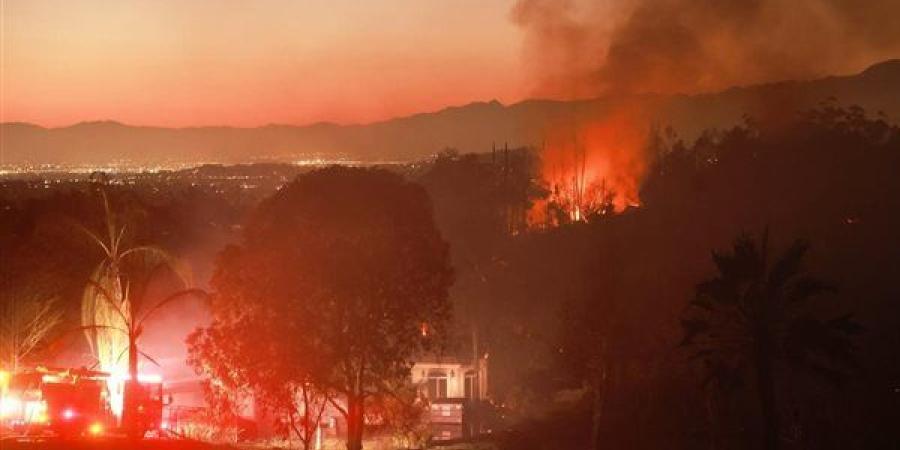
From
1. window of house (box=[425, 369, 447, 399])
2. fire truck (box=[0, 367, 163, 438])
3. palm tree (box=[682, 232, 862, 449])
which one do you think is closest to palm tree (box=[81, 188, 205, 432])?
fire truck (box=[0, 367, 163, 438])

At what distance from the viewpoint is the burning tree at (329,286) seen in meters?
29.0

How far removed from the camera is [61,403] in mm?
29375

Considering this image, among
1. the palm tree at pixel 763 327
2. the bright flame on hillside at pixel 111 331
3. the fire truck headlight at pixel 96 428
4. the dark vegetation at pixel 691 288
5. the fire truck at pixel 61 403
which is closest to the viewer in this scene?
the palm tree at pixel 763 327

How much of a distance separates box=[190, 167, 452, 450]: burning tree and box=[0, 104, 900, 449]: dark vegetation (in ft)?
0.72

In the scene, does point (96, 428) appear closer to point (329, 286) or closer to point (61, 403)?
point (61, 403)

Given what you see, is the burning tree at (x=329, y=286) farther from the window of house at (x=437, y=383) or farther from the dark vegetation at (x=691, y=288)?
the window of house at (x=437, y=383)

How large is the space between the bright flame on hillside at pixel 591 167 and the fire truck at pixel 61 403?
50.7 meters

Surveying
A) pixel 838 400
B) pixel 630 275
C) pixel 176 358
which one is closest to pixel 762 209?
pixel 630 275

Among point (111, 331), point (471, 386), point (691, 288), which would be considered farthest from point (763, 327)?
point (471, 386)

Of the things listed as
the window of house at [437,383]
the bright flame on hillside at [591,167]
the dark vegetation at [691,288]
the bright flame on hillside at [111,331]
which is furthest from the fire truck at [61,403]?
the bright flame on hillside at [591,167]

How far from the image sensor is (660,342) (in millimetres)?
36969

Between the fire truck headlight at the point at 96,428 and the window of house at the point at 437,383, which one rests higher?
the window of house at the point at 437,383

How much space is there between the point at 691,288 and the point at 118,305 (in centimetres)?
1933

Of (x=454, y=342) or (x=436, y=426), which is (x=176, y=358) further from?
(x=454, y=342)
